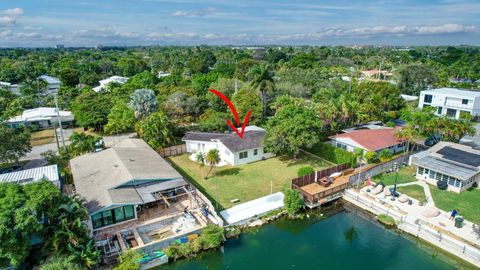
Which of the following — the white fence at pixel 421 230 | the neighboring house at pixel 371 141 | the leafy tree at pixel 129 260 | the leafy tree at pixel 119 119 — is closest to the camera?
the leafy tree at pixel 129 260

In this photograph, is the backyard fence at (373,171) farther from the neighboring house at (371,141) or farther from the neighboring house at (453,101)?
the neighboring house at (453,101)

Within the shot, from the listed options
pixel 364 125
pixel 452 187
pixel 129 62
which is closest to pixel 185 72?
pixel 129 62

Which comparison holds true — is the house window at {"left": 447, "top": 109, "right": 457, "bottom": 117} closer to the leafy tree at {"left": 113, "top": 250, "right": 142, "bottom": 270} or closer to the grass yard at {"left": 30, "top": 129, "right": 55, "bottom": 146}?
the leafy tree at {"left": 113, "top": 250, "right": 142, "bottom": 270}

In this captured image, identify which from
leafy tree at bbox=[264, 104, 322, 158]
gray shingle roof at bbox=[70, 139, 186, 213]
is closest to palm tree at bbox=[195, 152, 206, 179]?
gray shingle roof at bbox=[70, 139, 186, 213]

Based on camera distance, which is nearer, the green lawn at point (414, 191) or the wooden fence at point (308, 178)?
the green lawn at point (414, 191)

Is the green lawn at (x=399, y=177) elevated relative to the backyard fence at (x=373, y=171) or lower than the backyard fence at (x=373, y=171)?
lower

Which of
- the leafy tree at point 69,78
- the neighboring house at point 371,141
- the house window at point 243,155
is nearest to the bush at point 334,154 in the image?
the neighboring house at point 371,141
